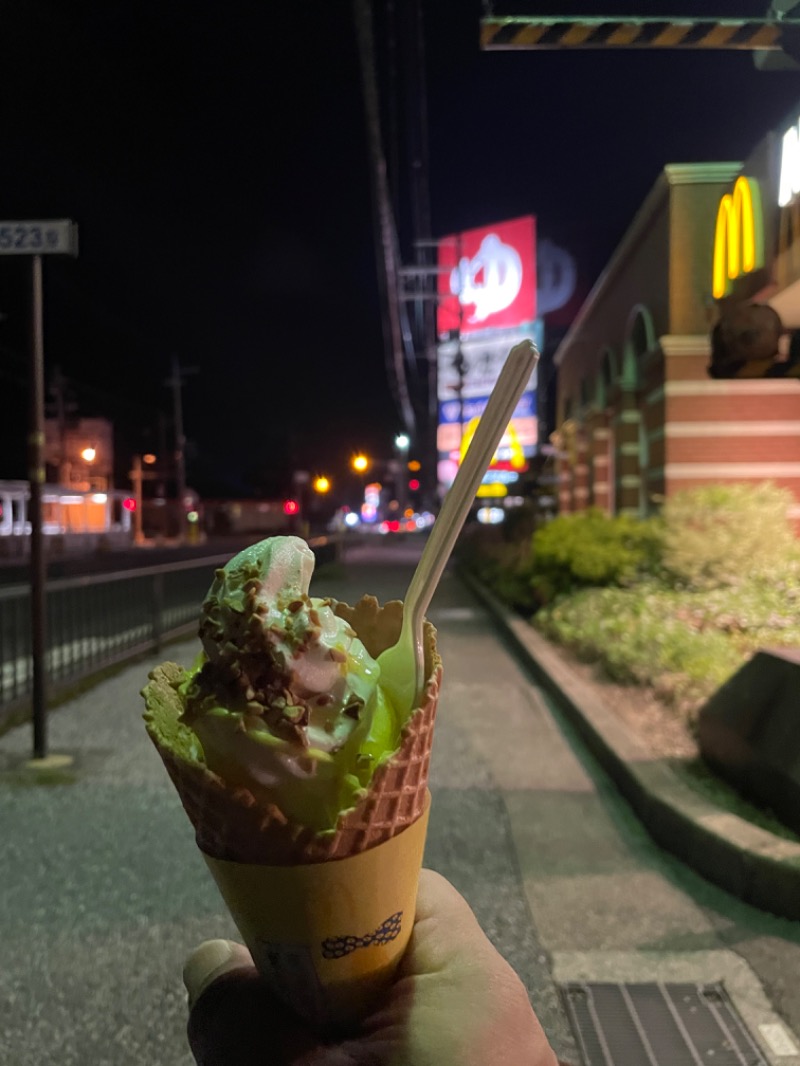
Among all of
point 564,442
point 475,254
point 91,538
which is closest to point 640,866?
point 564,442

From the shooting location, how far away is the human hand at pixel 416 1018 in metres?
1.38

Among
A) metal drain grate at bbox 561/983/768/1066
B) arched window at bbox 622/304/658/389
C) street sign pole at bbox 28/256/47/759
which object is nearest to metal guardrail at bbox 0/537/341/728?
street sign pole at bbox 28/256/47/759

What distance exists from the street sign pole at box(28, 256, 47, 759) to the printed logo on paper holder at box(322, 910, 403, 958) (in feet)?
16.4

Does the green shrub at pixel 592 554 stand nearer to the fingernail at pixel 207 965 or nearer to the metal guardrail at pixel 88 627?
the metal guardrail at pixel 88 627

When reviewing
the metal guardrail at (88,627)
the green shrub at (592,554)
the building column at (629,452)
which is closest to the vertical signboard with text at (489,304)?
the building column at (629,452)

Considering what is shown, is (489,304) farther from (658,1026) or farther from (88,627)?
(658,1026)

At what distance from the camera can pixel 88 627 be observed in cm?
881

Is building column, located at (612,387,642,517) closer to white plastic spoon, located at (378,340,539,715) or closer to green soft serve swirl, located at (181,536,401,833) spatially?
white plastic spoon, located at (378,340,539,715)

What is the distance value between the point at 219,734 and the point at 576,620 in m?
8.78

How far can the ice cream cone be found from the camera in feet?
4.30

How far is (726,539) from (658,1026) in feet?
23.7

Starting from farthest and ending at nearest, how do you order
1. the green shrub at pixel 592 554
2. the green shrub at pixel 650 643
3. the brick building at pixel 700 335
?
the green shrub at pixel 592 554 → the brick building at pixel 700 335 → the green shrub at pixel 650 643

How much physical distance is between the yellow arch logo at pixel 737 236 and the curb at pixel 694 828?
6.07m

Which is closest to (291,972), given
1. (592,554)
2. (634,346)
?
(592,554)
